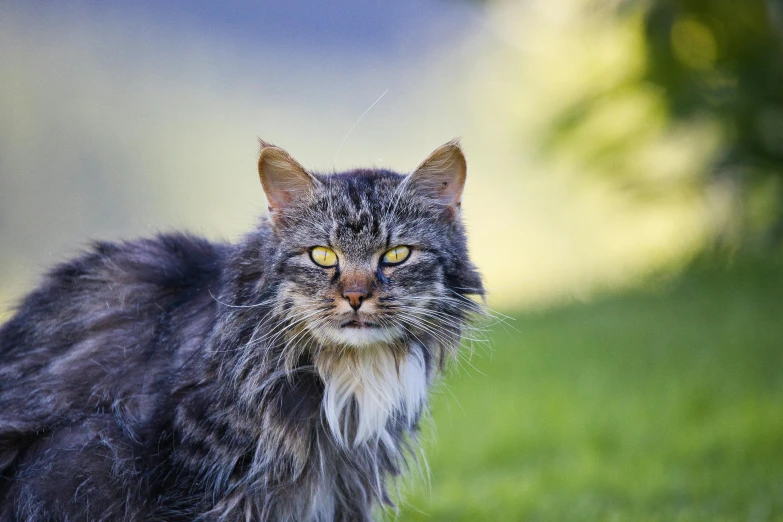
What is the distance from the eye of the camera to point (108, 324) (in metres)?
3.16

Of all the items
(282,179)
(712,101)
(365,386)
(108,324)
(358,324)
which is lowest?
(365,386)

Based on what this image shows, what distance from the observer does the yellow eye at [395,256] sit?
282 cm

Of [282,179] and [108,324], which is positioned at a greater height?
[282,179]

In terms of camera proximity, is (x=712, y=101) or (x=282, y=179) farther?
(x=712, y=101)

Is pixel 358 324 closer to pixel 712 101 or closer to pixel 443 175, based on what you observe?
pixel 443 175

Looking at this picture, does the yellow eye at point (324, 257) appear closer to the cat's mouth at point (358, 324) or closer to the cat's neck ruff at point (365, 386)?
the cat's mouth at point (358, 324)

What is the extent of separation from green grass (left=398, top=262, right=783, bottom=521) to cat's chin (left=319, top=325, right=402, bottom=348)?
2.62ft

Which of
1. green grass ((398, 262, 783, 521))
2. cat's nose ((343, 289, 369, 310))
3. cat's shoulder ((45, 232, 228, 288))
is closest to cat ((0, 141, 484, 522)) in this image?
cat's nose ((343, 289, 369, 310))

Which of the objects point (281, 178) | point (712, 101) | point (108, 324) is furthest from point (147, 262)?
point (712, 101)

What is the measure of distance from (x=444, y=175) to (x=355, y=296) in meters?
0.62

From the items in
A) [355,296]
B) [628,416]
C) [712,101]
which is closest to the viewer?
[355,296]

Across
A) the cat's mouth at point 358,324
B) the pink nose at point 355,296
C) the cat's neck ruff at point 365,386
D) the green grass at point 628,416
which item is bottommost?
the green grass at point 628,416

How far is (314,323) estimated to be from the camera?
274 centimetres

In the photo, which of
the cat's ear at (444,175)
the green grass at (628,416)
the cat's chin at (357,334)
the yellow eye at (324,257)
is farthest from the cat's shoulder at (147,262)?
the green grass at (628,416)
